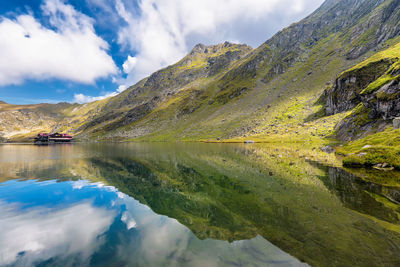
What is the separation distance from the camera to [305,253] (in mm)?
8758

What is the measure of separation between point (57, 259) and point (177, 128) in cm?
19119

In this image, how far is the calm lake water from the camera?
8828 mm

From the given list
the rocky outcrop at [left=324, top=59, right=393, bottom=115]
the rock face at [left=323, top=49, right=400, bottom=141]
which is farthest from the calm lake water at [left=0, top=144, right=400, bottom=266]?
the rocky outcrop at [left=324, top=59, right=393, bottom=115]

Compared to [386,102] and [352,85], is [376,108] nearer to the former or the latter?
[386,102]

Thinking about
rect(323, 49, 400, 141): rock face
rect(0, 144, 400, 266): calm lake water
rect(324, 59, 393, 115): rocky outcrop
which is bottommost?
rect(0, 144, 400, 266): calm lake water

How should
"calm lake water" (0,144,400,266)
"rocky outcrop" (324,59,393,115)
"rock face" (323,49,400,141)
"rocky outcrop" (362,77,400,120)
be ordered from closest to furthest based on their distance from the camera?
"calm lake water" (0,144,400,266)
"rocky outcrop" (362,77,400,120)
"rock face" (323,49,400,141)
"rocky outcrop" (324,59,393,115)

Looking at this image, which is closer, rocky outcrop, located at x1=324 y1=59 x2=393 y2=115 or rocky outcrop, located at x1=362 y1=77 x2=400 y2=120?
rocky outcrop, located at x1=362 y1=77 x2=400 y2=120

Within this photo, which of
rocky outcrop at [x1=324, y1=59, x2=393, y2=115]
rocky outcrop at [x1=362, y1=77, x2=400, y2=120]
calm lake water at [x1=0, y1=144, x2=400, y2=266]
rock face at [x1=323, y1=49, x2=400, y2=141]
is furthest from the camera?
rocky outcrop at [x1=324, y1=59, x2=393, y2=115]

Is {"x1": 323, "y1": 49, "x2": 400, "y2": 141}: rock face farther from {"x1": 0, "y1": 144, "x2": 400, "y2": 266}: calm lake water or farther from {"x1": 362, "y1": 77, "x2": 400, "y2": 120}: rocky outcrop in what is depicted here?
{"x1": 0, "y1": 144, "x2": 400, "y2": 266}: calm lake water

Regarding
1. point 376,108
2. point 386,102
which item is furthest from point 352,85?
point 386,102

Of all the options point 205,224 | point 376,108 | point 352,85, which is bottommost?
point 205,224

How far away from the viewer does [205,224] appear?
1254 centimetres

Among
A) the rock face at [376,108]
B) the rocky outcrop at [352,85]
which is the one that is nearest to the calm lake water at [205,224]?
the rock face at [376,108]

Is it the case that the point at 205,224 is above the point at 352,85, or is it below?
below
